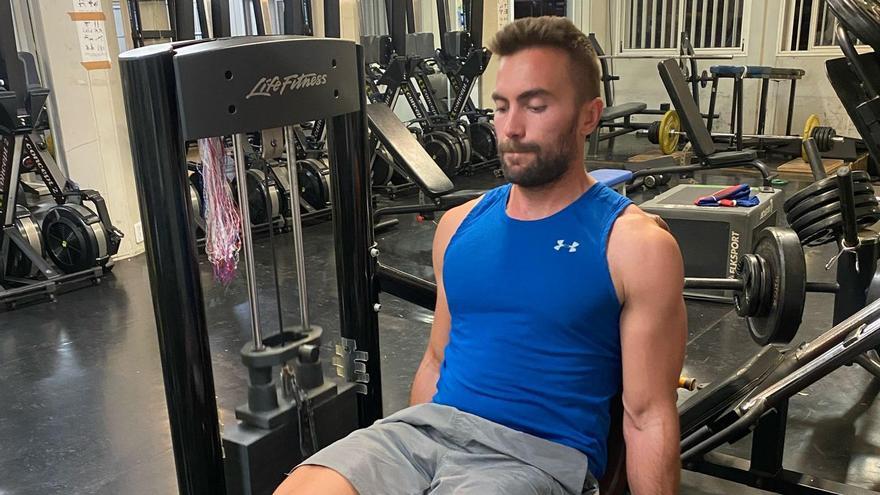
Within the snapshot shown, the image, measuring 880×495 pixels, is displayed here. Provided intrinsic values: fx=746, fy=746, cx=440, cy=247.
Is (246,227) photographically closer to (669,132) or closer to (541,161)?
(541,161)

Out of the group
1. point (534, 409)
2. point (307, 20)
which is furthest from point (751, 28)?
point (534, 409)

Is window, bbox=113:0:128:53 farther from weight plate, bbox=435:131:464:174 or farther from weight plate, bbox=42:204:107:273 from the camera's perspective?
weight plate, bbox=435:131:464:174

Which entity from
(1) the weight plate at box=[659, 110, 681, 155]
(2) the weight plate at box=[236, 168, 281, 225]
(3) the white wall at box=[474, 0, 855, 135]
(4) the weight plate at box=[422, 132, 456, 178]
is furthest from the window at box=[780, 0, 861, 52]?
(2) the weight plate at box=[236, 168, 281, 225]

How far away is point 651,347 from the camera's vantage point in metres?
1.13

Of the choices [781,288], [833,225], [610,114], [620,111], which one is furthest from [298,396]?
[620,111]

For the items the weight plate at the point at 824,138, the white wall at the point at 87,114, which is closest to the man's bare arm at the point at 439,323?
the white wall at the point at 87,114

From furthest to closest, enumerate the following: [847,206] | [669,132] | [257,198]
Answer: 1. [669,132]
2. [257,198]
3. [847,206]

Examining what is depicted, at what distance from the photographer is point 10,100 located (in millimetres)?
3373

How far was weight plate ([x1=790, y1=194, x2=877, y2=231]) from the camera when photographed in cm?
217

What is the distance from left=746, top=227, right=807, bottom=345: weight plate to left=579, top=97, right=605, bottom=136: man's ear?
69cm

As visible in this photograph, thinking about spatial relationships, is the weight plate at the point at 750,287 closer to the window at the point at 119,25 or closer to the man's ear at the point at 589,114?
the man's ear at the point at 589,114

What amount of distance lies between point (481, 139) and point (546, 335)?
533 centimetres

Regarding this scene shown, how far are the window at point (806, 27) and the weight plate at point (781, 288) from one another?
6.28m

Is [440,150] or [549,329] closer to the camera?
[549,329]
